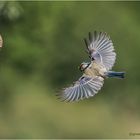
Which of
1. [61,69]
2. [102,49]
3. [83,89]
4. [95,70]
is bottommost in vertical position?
[83,89]

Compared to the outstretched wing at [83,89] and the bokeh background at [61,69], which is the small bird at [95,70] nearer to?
the outstretched wing at [83,89]

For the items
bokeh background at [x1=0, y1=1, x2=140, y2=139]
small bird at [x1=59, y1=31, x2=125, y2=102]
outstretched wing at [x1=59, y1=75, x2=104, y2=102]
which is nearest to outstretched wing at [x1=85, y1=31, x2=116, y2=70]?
small bird at [x1=59, y1=31, x2=125, y2=102]

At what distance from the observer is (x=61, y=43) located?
53.1ft

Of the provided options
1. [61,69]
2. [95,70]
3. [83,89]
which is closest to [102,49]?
[95,70]

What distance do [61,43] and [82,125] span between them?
131 inches

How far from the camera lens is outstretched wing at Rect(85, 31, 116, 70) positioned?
6.29 meters

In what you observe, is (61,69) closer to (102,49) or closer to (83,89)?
(102,49)

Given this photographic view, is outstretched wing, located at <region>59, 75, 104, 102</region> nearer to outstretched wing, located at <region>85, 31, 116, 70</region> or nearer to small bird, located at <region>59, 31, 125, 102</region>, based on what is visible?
small bird, located at <region>59, 31, 125, 102</region>

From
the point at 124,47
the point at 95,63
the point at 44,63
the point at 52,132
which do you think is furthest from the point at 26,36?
the point at 95,63

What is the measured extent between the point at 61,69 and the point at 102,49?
373 inches

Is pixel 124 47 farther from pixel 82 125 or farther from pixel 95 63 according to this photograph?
pixel 95 63

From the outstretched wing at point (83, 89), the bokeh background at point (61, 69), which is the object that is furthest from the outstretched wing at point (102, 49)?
the bokeh background at point (61, 69)

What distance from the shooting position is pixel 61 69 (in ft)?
52.2

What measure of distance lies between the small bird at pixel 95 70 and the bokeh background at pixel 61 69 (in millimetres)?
5807
